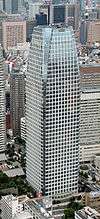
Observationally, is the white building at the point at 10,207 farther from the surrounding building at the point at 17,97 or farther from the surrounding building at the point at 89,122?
the surrounding building at the point at 17,97

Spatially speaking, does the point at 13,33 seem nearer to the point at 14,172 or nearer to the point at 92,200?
the point at 14,172

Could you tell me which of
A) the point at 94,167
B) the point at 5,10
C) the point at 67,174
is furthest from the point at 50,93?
the point at 5,10

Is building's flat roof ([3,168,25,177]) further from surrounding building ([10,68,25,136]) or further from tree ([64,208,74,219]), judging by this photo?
surrounding building ([10,68,25,136])

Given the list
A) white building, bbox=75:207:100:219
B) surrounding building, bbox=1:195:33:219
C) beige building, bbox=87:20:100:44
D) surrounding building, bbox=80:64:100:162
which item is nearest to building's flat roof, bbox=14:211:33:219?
surrounding building, bbox=1:195:33:219

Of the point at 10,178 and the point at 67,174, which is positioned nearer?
the point at 67,174

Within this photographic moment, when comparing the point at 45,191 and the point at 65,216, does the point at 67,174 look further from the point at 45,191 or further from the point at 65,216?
the point at 65,216

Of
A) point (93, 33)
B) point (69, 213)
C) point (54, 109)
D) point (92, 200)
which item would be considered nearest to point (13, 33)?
point (93, 33)
